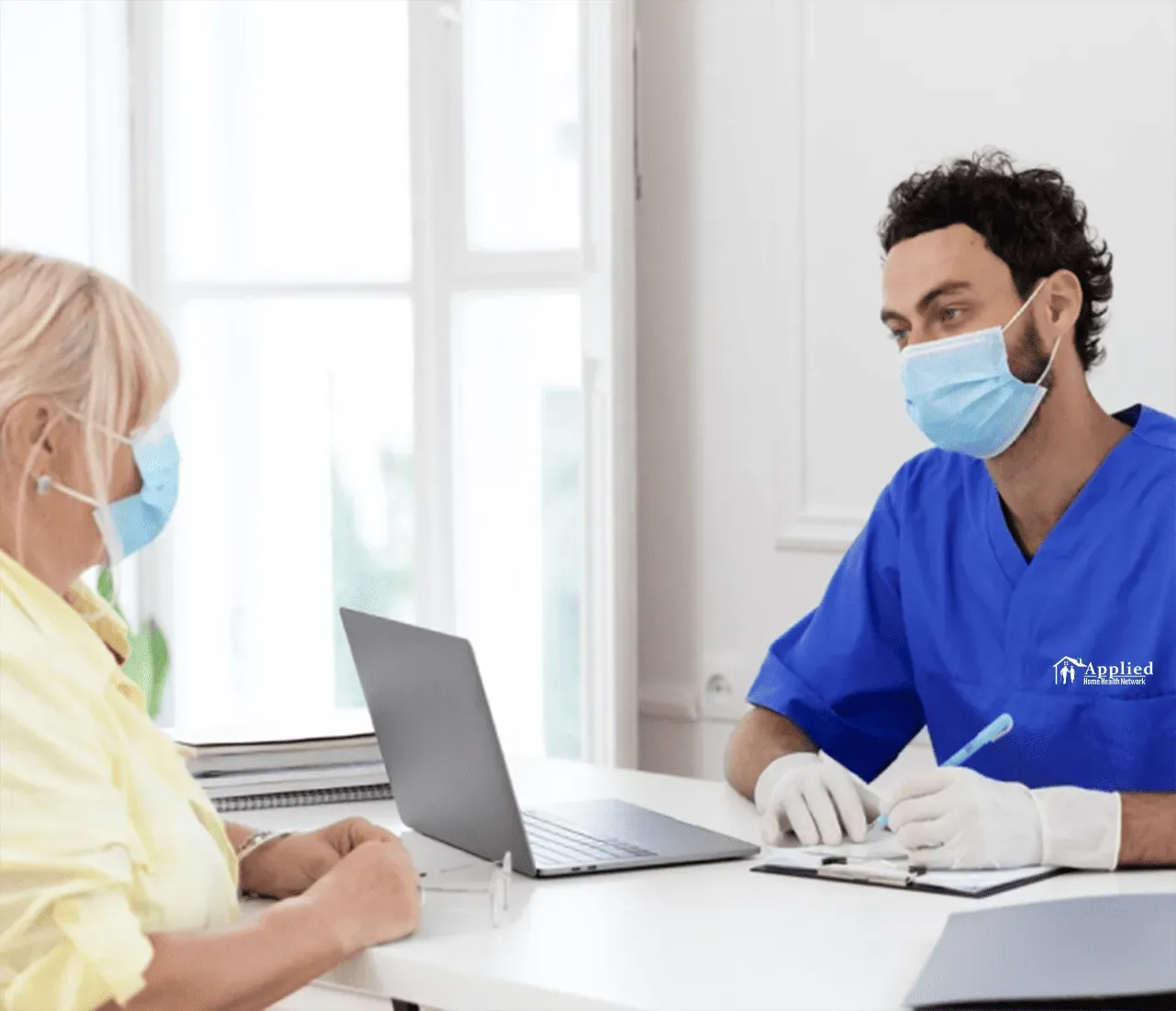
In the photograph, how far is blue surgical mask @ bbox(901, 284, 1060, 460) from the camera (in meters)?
1.86

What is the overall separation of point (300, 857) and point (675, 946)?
379mm

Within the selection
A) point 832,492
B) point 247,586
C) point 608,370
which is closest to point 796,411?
point 832,492

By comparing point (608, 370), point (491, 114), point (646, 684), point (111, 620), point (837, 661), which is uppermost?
point (491, 114)

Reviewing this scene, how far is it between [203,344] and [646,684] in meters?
1.03

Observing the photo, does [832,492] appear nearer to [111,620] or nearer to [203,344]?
[203,344]

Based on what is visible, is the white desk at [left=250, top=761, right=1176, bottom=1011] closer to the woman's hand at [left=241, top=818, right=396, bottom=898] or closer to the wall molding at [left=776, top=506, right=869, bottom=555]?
the woman's hand at [left=241, top=818, right=396, bottom=898]

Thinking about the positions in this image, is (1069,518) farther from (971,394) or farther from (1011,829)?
(1011,829)

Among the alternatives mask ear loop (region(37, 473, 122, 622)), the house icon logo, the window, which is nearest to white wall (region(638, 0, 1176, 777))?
the window

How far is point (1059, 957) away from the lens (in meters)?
1.14

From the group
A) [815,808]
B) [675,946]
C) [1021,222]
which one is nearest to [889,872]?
[815,808]

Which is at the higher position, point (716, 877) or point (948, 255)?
point (948, 255)

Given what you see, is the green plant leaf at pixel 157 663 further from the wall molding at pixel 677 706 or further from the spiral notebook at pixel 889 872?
the spiral notebook at pixel 889 872

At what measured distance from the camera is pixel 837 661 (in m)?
2.02

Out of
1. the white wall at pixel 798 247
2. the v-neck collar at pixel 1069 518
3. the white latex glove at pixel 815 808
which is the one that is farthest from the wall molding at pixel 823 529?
the white latex glove at pixel 815 808
